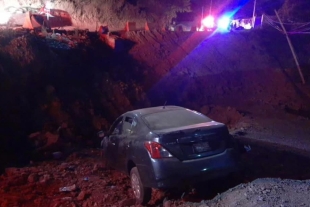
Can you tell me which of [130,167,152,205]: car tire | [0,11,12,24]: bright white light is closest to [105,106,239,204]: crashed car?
[130,167,152,205]: car tire

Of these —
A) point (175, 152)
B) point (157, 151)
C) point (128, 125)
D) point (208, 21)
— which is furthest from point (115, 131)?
point (208, 21)

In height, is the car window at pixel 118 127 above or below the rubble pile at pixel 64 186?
above

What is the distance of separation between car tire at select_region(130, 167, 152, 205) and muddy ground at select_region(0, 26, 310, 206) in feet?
0.84

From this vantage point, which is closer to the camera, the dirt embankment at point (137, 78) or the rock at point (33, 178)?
the rock at point (33, 178)

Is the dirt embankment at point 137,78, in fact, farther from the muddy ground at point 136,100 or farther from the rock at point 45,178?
the rock at point 45,178

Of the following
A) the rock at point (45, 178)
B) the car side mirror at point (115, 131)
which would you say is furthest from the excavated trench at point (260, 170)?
the rock at point (45, 178)

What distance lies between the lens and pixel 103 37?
1688 centimetres

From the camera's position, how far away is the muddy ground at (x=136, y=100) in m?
7.30

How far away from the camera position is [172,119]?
6.93m

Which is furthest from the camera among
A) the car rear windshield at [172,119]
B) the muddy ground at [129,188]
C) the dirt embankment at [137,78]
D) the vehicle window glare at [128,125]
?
the dirt embankment at [137,78]

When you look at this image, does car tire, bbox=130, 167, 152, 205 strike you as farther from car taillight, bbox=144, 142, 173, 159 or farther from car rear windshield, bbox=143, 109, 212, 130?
car rear windshield, bbox=143, 109, 212, 130

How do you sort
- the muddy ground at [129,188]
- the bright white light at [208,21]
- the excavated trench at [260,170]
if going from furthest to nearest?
the bright white light at [208,21] < the excavated trench at [260,170] < the muddy ground at [129,188]

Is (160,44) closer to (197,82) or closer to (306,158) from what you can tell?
(197,82)

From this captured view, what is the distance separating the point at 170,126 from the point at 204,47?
42.4ft
